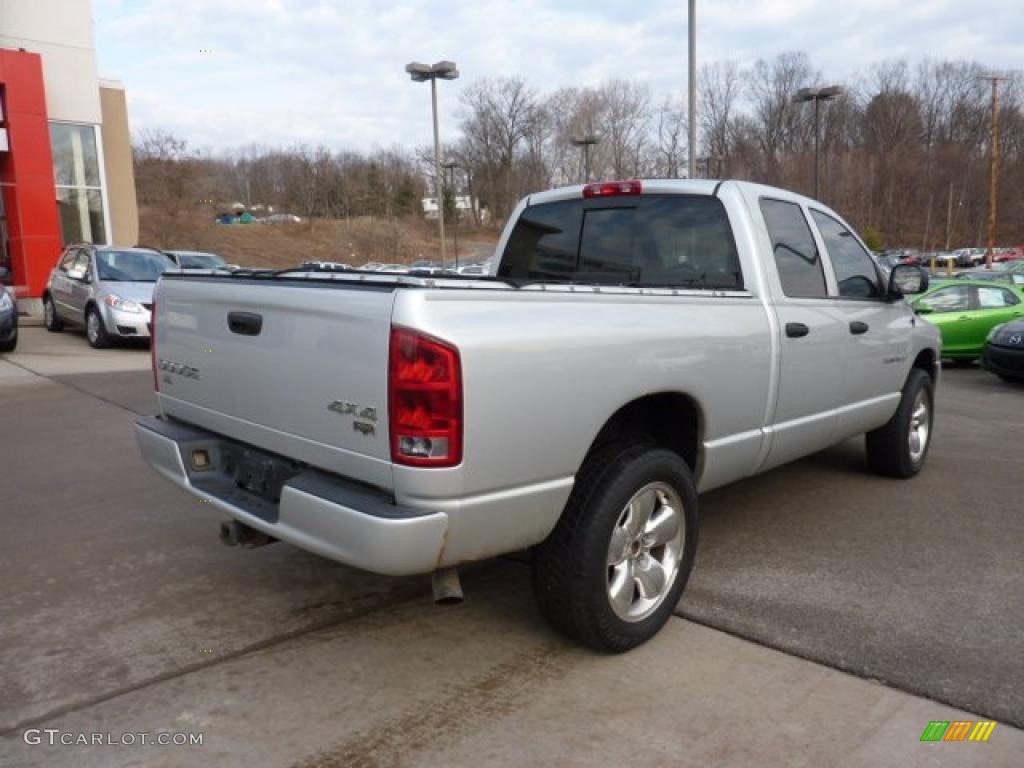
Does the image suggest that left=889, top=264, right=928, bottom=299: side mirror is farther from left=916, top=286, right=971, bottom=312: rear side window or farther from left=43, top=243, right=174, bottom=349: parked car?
left=43, top=243, right=174, bottom=349: parked car

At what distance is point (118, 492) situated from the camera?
5.61m

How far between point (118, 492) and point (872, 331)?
5.04 m

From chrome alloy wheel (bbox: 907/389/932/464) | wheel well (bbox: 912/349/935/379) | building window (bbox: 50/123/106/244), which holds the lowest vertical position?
chrome alloy wheel (bbox: 907/389/932/464)

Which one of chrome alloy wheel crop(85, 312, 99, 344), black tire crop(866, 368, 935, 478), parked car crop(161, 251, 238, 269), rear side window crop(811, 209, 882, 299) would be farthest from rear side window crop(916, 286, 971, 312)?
parked car crop(161, 251, 238, 269)

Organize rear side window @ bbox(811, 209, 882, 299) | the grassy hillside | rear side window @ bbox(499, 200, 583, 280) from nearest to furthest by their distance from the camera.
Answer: rear side window @ bbox(499, 200, 583, 280)
rear side window @ bbox(811, 209, 882, 299)
the grassy hillside

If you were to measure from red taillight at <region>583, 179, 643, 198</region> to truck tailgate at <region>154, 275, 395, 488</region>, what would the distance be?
6.79ft

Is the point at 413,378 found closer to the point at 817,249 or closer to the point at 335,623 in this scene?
the point at 335,623

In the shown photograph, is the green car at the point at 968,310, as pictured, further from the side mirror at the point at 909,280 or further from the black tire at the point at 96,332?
the black tire at the point at 96,332

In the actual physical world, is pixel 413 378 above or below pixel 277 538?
above

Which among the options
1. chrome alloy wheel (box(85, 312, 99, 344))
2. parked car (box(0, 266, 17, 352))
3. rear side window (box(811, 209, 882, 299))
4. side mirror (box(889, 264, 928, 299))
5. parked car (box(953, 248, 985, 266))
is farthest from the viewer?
parked car (box(953, 248, 985, 266))

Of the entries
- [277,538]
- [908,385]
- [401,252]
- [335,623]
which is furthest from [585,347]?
[401,252]

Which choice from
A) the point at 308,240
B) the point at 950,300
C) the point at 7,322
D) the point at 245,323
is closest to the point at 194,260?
the point at 7,322

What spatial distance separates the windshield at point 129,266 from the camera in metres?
13.8

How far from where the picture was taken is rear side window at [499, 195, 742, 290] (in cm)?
427
